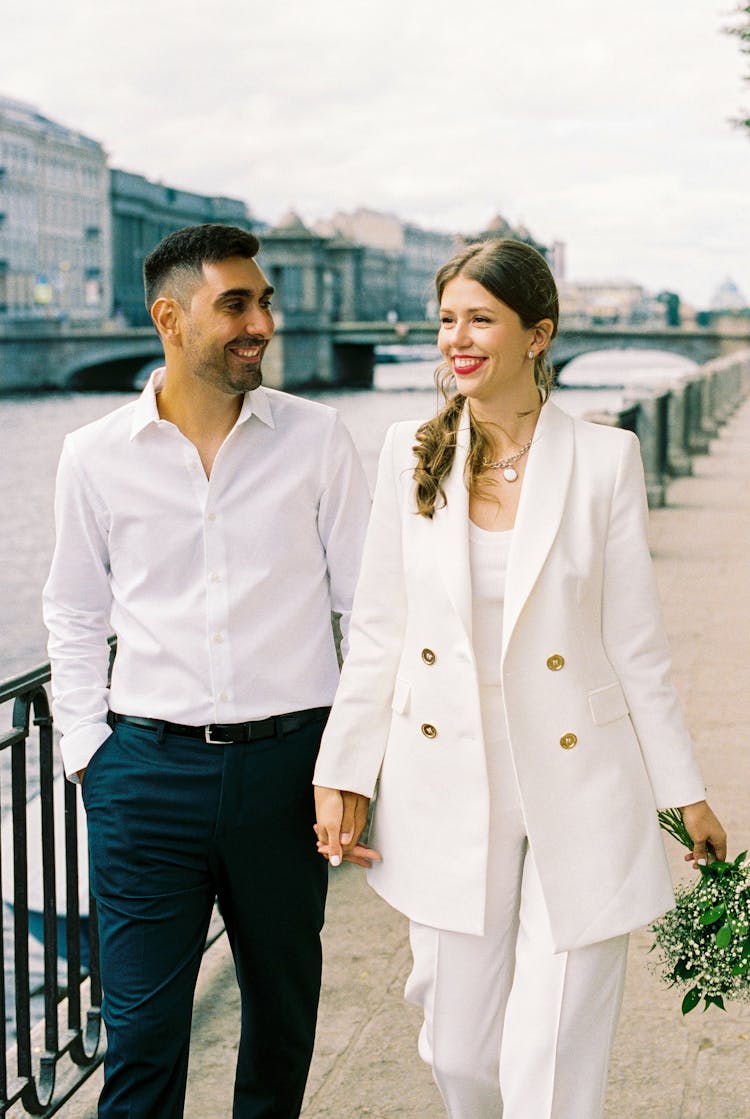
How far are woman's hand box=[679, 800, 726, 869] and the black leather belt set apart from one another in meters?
0.59

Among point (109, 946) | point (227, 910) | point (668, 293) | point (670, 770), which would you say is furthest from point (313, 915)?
point (668, 293)

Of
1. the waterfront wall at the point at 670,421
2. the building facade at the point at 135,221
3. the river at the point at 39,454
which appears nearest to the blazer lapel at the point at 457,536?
the river at the point at 39,454

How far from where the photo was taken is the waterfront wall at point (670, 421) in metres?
13.5

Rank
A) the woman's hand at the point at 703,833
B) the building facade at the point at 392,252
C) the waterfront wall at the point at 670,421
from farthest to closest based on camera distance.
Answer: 1. the building facade at the point at 392,252
2. the waterfront wall at the point at 670,421
3. the woman's hand at the point at 703,833

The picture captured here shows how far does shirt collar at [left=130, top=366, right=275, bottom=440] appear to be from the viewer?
2.31m

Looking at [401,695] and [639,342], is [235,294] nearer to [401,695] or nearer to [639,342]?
[401,695]

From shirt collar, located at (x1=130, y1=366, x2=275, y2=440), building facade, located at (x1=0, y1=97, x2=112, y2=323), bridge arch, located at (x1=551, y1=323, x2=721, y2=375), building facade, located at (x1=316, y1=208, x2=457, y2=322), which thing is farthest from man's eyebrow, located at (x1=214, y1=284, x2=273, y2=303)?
building facade, located at (x1=316, y1=208, x2=457, y2=322)

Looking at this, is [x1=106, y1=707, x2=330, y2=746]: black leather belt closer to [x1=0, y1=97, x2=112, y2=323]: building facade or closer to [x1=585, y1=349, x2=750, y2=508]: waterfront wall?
[x1=585, y1=349, x2=750, y2=508]: waterfront wall

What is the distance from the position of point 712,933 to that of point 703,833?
0.14 m

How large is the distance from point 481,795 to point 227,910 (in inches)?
Answer: 19.4

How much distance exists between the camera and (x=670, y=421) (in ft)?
51.4

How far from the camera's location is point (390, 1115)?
2871 mm

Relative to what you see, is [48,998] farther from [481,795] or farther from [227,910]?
[481,795]

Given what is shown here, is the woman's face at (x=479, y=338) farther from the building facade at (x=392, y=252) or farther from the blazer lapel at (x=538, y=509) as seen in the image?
the building facade at (x=392, y=252)
